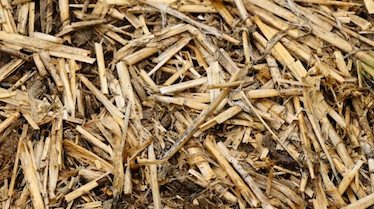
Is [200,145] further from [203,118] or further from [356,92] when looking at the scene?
[356,92]

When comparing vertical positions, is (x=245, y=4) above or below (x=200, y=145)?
above

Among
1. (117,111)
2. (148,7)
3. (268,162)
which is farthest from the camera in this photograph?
(148,7)

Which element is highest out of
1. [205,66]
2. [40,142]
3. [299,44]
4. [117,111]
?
[299,44]

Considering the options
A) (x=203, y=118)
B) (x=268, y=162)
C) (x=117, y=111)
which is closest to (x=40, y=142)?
(x=117, y=111)

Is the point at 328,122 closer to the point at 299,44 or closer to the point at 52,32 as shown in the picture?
the point at 299,44

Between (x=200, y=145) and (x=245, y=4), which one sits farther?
(x=245, y=4)

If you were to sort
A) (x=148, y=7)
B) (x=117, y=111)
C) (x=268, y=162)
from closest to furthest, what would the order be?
(x=268, y=162), (x=117, y=111), (x=148, y=7)

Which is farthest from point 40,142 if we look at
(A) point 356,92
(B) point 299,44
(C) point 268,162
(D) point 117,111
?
(A) point 356,92
